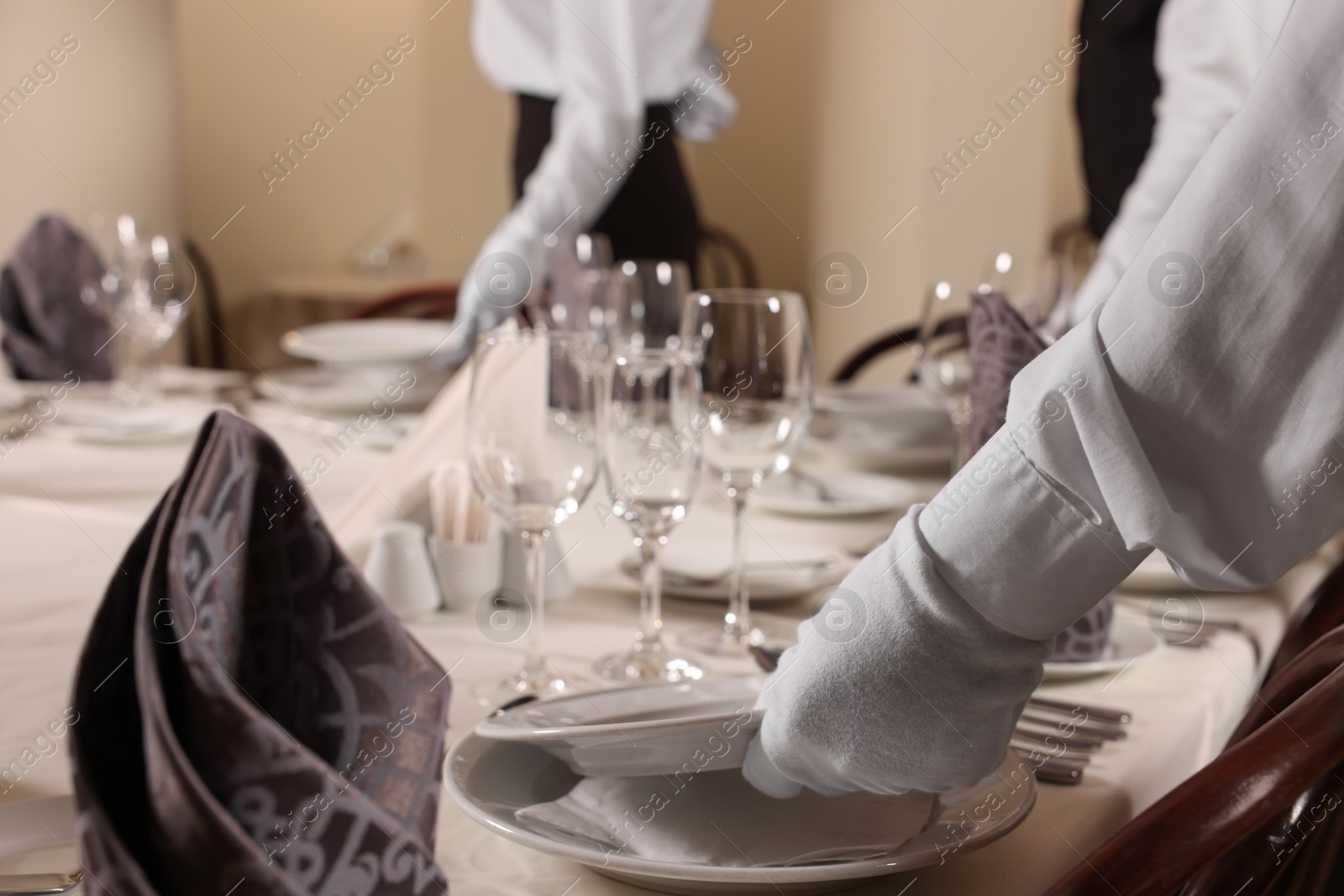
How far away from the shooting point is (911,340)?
2029 mm

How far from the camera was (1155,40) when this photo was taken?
1854mm

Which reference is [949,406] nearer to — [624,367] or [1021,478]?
[624,367]

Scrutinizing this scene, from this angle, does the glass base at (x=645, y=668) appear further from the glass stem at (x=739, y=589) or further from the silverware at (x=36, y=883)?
the silverware at (x=36, y=883)

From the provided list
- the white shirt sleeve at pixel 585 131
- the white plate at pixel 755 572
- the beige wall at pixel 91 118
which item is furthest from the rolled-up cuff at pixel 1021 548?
the beige wall at pixel 91 118

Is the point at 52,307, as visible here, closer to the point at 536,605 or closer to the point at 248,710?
the point at 536,605

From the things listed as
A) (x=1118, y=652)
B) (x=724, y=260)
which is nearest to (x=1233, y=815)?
(x=1118, y=652)

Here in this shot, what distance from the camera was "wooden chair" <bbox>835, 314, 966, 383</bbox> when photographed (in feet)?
3.55

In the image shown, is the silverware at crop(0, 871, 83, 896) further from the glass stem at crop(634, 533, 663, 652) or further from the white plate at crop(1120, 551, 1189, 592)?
the white plate at crop(1120, 551, 1189, 592)

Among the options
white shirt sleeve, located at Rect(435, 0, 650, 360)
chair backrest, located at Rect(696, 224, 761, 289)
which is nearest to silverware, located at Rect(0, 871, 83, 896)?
white shirt sleeve, located at Rect(435, 0, 650, 360)

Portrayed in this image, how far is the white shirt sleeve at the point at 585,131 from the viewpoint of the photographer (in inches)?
65.9

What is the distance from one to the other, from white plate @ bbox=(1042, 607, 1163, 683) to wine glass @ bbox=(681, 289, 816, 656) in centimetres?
17

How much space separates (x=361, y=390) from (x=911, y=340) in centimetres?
100

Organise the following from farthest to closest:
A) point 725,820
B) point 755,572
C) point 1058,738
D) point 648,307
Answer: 1. point 648,307
2. point 755,572
3. point 1058,738
4. point 725,820

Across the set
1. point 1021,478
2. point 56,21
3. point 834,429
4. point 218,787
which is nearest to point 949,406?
point 834,429
